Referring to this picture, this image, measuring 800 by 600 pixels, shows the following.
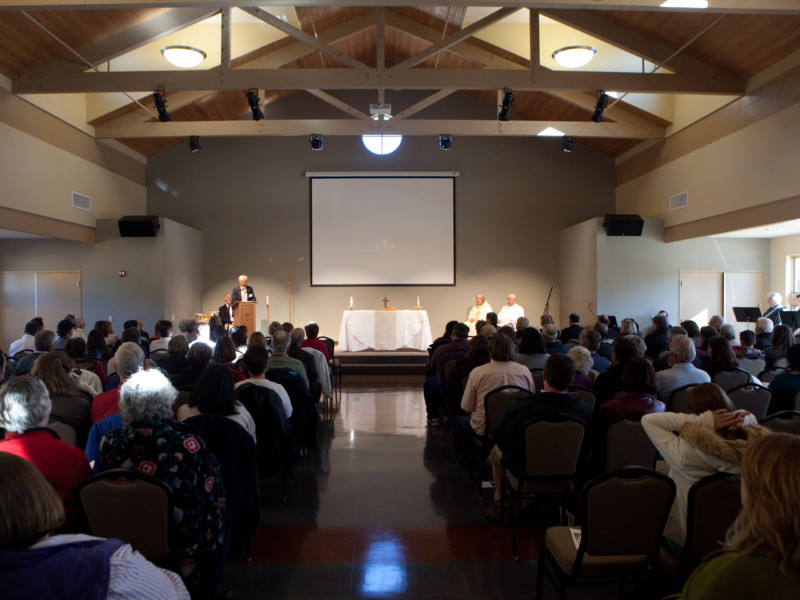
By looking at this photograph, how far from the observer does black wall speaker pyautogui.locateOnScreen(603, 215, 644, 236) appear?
10.4 meters

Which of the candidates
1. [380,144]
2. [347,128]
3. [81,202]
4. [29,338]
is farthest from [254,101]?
[380,144]

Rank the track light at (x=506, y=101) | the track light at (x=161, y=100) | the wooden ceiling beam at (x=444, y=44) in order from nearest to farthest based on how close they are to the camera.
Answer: the wooden ceiling beam at (x=444, y=44) < the track light at (x=161, y=100) < the track light at (x=506, y=101)

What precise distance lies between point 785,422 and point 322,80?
21.2ft

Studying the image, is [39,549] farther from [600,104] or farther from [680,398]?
[600,104]

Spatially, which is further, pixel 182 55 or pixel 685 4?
pixel 182 55

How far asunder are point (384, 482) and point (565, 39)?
7456mm

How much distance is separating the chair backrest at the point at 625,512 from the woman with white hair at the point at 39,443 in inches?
74.2

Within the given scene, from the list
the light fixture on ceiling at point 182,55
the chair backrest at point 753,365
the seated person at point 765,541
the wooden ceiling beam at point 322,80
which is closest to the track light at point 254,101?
the wooden ceiling beam at point 322,80

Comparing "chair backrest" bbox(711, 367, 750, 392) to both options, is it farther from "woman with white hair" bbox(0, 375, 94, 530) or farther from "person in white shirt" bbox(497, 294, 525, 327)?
"person in white shirt" bbox(497, 294, 525, 327)

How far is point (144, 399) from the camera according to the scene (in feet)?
7.50

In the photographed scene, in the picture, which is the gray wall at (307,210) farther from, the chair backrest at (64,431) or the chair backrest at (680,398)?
the chair backrest at (64,431)

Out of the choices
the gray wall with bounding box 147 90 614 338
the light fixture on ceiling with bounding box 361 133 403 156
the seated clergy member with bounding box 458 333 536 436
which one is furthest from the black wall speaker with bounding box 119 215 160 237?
the seated clergy member with bounding box 458 333 536 436

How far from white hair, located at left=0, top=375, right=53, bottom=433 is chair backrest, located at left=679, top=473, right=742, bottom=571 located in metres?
2.45

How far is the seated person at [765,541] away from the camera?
1123 millimetres
